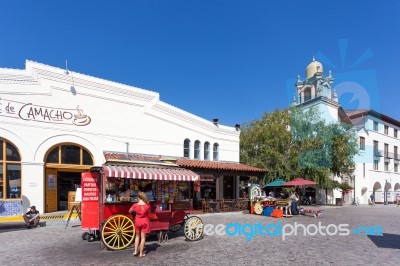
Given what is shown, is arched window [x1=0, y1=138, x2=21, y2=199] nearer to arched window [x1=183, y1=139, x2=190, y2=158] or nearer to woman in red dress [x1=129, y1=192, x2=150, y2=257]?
arched window [x1=183, y1=139, x2=190, y2=158]

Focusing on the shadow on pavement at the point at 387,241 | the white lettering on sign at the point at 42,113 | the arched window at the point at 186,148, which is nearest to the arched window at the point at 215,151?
the arched window at the point at 186,148

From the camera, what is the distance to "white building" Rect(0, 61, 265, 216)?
54.5ft

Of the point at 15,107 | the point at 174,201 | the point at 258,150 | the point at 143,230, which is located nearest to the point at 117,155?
the point at 15,107

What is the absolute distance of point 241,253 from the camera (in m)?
8.78

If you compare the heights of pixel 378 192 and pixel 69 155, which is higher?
pixel 69 155

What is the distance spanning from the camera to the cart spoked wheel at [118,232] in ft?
30.4

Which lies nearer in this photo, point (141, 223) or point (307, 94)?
point (141, 223)

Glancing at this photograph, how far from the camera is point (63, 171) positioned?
1866cm

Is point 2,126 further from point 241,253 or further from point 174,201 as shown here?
point 241,253

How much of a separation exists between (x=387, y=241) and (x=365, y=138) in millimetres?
38704

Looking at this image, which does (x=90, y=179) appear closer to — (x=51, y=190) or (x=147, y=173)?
(x=147, y=173)

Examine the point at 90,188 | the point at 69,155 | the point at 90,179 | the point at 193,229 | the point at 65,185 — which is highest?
the point at 69,155

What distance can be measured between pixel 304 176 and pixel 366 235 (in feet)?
58.2

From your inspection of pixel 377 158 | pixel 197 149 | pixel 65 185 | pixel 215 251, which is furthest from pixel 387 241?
pixel 377 158
